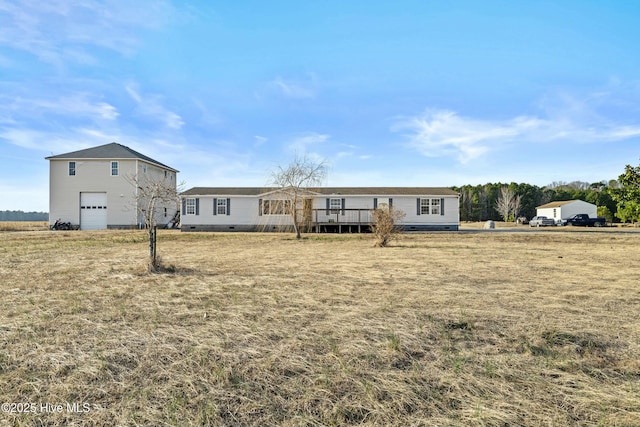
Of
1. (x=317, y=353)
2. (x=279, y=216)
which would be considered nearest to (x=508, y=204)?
(x=279, y=216)

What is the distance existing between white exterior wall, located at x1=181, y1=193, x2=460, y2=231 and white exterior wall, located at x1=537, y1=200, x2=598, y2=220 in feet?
80.1

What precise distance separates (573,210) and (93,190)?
51.9m

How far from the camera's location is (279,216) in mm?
25719

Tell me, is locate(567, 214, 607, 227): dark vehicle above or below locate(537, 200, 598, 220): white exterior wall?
below

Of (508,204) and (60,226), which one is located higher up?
(508,204)

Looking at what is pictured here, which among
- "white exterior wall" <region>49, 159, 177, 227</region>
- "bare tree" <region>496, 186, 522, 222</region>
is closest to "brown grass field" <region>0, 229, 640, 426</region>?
"white exterior wall" <region>49, 159, 177, 227</region>

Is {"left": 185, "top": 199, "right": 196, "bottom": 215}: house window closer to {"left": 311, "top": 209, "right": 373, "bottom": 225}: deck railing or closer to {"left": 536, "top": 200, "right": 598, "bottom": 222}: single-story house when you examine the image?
{"left": 311, "top": 209, "right": 373, "bottom": 225}: deck railing

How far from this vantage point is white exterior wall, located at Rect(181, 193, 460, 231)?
83.0ft

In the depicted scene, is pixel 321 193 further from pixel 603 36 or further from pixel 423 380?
pixel 423 380

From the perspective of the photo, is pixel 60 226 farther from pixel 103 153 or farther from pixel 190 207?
pixel 190 207

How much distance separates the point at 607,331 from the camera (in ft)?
12.7

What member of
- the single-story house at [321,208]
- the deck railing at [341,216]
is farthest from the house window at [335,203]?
the deck railing at [341,216]

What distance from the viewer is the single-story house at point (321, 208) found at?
2500 cm

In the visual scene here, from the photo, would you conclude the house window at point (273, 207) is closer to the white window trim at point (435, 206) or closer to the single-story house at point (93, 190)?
the single-story house at point (93, 190)
